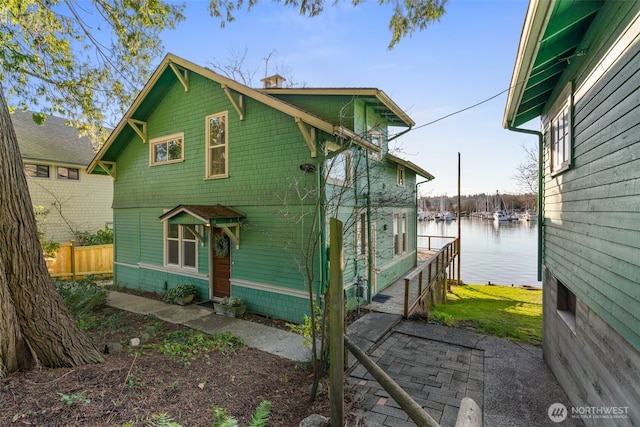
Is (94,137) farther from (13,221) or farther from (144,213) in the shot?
(13,221)

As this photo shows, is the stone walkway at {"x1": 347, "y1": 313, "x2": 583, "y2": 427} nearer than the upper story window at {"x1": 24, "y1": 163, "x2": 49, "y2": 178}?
Yes

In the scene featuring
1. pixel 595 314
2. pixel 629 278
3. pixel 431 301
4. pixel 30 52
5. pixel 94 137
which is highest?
pixel 30 52

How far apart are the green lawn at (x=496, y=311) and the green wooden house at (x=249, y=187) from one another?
253cm

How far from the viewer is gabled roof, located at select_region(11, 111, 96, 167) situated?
15.0m

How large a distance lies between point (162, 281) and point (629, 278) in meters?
11.2

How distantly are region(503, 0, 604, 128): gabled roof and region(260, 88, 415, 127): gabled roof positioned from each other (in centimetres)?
317

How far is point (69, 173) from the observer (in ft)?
53.6

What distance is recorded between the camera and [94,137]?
422 inches

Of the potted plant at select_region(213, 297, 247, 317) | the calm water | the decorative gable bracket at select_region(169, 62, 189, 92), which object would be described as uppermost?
the decorative gable bracket at select_region(169, 62, 189, 92)

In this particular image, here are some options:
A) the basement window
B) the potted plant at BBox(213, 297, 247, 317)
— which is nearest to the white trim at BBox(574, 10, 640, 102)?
the basement window

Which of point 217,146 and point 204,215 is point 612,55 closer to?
point 204,215

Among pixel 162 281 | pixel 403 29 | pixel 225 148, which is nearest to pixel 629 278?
pixel 403 29

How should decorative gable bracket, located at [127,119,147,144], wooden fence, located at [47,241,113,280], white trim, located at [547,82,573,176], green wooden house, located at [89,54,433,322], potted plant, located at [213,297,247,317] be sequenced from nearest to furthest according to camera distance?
white trim, located at [547,82,573,176]
green wooden house, located at [89,54,433,322]
potted plant, located at [213,297,247,317]
decorative gable bracket, located at [127,119,147,144]
wooden fence, located at [47,241,113,280]

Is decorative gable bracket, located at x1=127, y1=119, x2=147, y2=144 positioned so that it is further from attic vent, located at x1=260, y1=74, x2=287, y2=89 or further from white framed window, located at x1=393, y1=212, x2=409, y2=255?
white framed window, located at x1=393, y1=212, x2=409, y2=255
